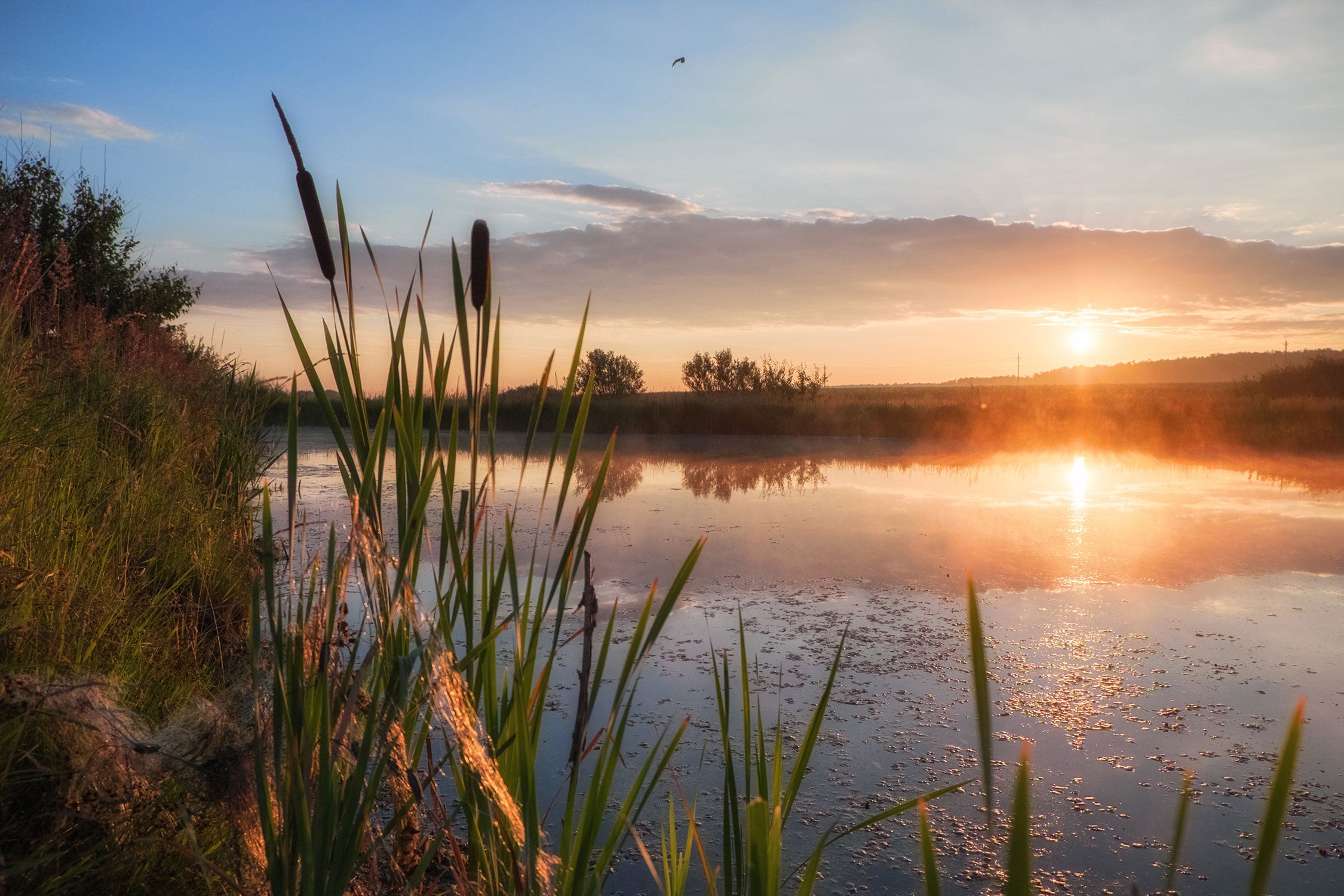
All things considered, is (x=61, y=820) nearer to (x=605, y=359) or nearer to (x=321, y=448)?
(x=321, y=448)

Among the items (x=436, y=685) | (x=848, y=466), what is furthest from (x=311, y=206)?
(x=848, y=466)

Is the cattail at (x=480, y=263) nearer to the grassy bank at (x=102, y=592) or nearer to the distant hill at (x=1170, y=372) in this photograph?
the grassy bank at (x=102, y=592)

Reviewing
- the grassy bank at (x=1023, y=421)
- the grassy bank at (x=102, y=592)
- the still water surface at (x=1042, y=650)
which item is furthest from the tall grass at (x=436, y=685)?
the grassy bank at (x=1023, y=421)

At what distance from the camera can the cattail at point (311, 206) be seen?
827 millimetres

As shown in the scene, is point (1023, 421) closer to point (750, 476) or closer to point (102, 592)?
point (750, 476)

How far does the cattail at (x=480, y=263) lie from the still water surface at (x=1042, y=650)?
4.98ft

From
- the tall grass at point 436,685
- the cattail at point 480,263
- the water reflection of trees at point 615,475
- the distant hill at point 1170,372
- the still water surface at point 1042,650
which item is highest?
the distant hill at point 1170,372

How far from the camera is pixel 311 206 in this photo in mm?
832

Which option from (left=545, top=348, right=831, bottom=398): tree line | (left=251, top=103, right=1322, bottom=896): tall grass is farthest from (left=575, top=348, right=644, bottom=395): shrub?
(left=251, top=103, right=1322, bottom=896): tall grass

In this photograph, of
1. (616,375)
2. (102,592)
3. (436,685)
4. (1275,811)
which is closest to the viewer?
(1275,811)

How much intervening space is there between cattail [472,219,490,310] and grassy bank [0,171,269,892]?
700 mm

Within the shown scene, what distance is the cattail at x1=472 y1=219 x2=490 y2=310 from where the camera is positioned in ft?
2.79

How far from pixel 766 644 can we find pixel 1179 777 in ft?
4.93

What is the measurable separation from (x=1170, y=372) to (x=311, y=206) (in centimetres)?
12287
